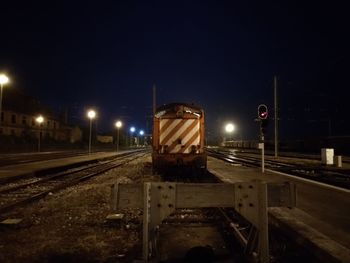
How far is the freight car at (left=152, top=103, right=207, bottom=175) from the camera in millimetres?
15410

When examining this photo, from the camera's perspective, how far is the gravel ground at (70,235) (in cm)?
582

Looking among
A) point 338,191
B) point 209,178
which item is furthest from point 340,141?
point 338,191

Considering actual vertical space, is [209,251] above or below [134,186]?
below

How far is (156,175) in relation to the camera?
17984 millimetres

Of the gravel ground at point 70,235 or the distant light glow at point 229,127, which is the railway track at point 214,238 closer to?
the gravel ground at point 70,235

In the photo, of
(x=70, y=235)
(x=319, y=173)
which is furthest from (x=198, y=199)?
(x=319, y=173)

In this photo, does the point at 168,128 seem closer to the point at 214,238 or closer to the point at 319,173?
the point at 319,173

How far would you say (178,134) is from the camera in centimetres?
1549

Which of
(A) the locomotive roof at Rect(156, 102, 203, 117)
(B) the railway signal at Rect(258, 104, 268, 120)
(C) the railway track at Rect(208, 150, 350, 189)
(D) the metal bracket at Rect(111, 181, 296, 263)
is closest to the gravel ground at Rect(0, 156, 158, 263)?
(D) the metal bracket at Rect(111, 181, 296, 263)

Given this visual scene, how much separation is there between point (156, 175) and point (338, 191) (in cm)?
847

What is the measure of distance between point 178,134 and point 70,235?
29.3ft

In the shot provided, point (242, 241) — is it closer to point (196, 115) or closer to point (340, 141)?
point (196, 115)

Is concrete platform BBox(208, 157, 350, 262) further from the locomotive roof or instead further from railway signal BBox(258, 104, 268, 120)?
railway signal BBox(258, 104, 268, 120)

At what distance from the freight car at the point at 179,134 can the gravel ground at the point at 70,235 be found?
546cm
